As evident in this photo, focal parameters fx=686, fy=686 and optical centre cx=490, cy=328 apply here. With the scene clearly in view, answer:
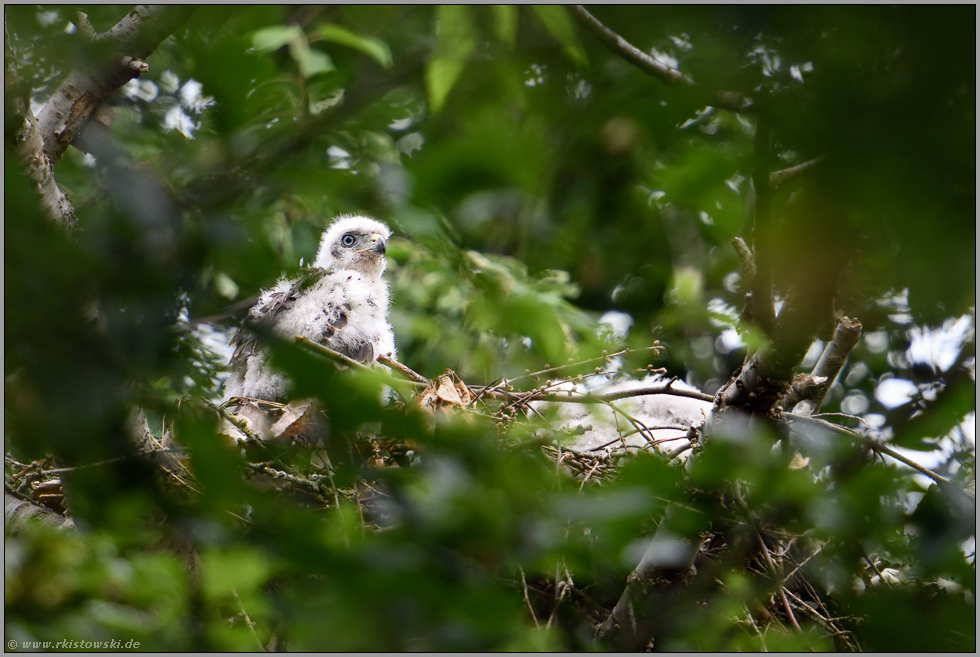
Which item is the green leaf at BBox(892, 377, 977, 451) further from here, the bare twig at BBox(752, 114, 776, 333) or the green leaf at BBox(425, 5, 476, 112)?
the green leaf at BBox(425, 5, 476, 112)

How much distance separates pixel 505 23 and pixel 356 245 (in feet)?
11.5

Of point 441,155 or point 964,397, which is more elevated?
point 441,155

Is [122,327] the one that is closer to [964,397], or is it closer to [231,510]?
[231,510]

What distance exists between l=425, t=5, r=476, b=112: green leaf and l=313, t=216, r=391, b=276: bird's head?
3.28 metres

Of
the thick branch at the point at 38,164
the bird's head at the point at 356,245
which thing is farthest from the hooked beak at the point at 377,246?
the thick branch at the point at 38,164

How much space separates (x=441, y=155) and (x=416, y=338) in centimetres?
407

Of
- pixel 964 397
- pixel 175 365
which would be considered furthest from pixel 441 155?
pixel 964 397

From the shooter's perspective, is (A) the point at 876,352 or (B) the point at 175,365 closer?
(B) the point at 175,365

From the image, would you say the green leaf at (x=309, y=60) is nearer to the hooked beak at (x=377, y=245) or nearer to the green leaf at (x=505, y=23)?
the green leaf at (x=505, y=23)

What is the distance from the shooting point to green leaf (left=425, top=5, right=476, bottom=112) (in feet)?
3.05

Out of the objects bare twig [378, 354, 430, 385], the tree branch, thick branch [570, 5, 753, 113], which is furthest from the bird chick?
thick branch [570, 5, 753, 113]

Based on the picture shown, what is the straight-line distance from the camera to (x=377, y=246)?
4215 millimetres

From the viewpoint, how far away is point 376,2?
1268 mm

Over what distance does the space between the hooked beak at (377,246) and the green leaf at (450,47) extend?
3.26 meters
